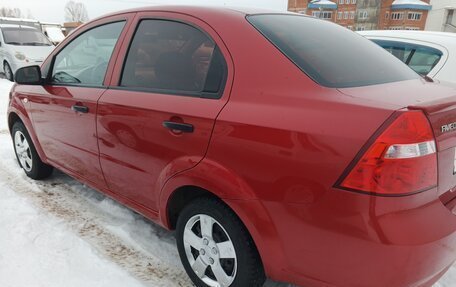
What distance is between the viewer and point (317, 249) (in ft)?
5.39

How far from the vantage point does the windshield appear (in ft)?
37.1

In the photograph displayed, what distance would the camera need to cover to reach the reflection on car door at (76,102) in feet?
9.05

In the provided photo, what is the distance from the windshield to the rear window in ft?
37.1

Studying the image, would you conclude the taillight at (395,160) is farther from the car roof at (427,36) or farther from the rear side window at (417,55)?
the car roof at (427,36)

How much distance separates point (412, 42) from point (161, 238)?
132 inches

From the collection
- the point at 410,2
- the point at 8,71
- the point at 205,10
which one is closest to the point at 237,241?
the point at 205,10

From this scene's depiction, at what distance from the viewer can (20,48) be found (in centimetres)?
1095

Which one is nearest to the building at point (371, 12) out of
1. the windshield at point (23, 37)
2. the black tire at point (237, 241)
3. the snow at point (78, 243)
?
the windshield at point (23, 37)

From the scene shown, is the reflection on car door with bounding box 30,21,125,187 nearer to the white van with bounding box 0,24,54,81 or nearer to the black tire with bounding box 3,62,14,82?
the white van with bounding box 0,24,54,81

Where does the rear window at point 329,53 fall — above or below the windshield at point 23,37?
above

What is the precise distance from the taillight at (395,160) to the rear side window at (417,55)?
290 centimetres

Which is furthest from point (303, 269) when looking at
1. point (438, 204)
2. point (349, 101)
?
point (349, 101)

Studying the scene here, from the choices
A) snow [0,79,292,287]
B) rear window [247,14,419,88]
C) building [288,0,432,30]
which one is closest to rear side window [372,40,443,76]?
rear window [247,14,419,88]

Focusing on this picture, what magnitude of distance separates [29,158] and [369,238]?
353 cm
